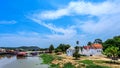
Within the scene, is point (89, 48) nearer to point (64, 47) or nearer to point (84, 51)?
point (84, 51)

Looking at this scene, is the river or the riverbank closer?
the riverbank

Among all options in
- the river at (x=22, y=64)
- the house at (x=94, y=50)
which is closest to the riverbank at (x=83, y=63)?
the river at (x=22, y=64)

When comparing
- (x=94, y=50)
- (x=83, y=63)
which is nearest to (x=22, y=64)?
(x=83, y=63)

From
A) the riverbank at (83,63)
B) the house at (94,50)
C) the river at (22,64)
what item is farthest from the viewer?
the house at (94,50)

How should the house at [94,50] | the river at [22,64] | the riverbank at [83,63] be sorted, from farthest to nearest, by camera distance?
the house at [94,50] → the river at [22,64] → the riverbank at [83,63]

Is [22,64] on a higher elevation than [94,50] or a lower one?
lower

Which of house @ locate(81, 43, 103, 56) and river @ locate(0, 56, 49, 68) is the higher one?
house @ locate(81, 43, 103, 56)

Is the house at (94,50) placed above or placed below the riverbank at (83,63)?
above

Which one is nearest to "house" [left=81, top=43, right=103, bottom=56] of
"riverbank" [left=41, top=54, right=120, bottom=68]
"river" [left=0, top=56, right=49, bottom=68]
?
"river" [left=0, top=56, right=49, bottom=68]

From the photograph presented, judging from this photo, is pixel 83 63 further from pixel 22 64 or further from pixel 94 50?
pixel 94 50

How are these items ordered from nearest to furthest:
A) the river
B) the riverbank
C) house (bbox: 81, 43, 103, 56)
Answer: the riverbank < the river < house (bbox: 81, 43, 103, 56)

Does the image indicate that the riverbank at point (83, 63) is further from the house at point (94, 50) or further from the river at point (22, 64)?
the house at point (94, 50)

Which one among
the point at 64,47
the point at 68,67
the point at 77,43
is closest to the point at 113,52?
the point at 68,67

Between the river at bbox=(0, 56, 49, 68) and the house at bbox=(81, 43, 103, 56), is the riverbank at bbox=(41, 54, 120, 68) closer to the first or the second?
the river at bbox=(0, 56, 49, 68)
